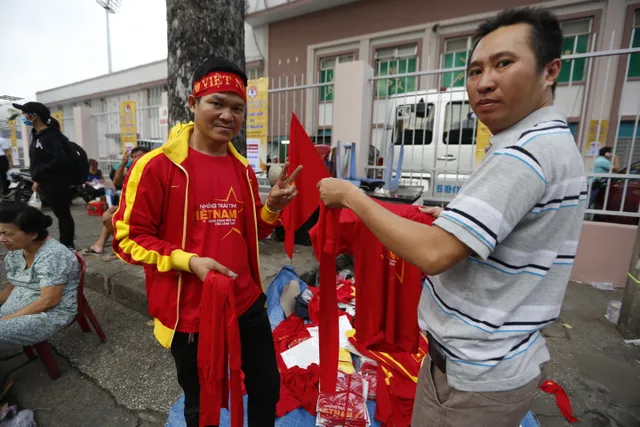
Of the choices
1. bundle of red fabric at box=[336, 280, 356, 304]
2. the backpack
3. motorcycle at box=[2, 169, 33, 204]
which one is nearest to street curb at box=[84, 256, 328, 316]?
bundle of red fabric at box=[336, 280, 356, 304]

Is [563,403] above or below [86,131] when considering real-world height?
below

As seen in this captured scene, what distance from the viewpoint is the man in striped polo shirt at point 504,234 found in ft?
2.66

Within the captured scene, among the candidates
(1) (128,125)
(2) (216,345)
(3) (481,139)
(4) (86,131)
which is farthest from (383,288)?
(4) (86,131)

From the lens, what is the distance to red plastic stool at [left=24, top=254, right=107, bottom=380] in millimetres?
2504

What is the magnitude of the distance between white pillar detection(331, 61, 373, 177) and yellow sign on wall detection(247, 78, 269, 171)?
4.30 ft

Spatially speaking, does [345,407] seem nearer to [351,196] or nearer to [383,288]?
[383,288]

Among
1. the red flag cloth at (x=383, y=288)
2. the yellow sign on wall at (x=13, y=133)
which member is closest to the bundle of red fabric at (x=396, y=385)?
the red flag cloth at (x=383, y=288)

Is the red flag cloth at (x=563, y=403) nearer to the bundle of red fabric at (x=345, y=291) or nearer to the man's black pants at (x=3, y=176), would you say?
the bundle of red fabric at (x=345, y=291)

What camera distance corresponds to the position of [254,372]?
5.35ft

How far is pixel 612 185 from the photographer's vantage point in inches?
170

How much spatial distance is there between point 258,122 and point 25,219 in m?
4.03

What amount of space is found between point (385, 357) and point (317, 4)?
37.3 feet

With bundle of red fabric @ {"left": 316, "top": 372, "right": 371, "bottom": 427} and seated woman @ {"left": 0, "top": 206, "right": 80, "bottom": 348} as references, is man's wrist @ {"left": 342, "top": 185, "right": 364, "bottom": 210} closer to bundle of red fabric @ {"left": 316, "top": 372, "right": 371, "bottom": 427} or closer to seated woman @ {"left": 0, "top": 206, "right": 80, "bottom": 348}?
bundle of red fabric @ {"left": 316, "top": 372, "right": 371, "bottom": 427}

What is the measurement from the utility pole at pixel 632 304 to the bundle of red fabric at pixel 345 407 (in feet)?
9.16
